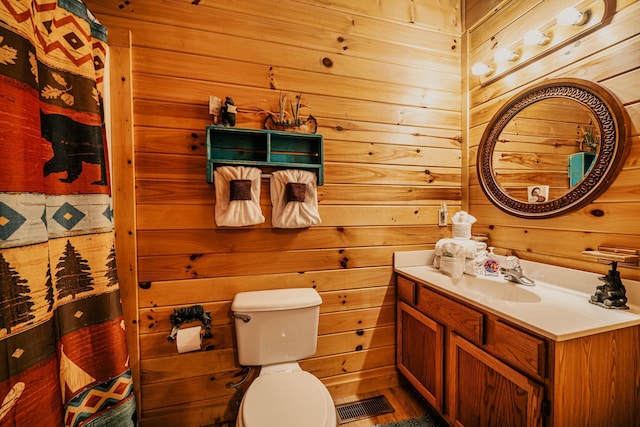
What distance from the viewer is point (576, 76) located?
1.25 meters

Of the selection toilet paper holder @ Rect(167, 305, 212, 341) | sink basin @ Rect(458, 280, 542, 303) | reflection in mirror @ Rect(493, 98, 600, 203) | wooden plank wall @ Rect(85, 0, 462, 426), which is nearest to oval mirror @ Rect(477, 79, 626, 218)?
reflection in mirror @ Rect(493, 98, 600, 203)

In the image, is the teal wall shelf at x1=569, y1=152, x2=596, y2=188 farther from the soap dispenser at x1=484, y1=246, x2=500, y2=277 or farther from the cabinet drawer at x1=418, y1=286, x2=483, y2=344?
the cabinet drawer at x1=418, y1=286, x2=483, y2=344

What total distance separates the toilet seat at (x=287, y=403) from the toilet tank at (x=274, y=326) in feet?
0.46

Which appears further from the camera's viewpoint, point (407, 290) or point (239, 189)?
point (407, 290)

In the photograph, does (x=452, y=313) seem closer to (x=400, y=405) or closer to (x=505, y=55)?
(x=400, y=405)

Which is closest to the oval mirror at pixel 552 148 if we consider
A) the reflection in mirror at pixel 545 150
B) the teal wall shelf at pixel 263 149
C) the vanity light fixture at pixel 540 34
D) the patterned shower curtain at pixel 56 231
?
the reflection in mirror at pixel 545 150

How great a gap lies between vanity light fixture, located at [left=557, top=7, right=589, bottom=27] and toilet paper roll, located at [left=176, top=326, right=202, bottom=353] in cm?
232

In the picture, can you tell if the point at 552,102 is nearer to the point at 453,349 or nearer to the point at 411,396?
the point at 453,349

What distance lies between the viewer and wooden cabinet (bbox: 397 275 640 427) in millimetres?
864

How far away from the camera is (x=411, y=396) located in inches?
65.7

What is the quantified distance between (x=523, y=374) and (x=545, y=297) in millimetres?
409

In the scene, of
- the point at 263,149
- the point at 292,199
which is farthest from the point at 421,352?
the point at 263,149

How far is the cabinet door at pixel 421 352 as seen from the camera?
1.36 metres

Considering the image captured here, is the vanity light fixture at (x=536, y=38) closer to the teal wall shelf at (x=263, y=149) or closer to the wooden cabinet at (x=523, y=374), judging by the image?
the teal wall shelf at (x=263, y=149)
